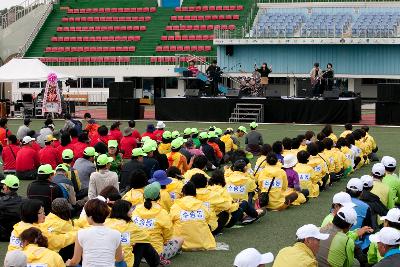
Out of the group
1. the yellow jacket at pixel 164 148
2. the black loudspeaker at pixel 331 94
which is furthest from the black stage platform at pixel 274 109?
the yellow jacket at pixel 164 148

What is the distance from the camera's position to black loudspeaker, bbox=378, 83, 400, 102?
1270 inches

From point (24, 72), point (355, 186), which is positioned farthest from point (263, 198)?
point (24, 72)

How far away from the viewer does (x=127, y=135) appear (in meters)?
21.6

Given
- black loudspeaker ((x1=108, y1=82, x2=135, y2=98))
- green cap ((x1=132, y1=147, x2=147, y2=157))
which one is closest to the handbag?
green cap ((x1=132, y1=147, x2=147, y2=157))

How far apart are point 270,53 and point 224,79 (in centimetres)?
322

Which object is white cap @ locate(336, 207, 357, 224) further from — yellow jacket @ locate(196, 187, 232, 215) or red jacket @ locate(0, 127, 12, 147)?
red jacket @ locate(0, 127, 12, 147)

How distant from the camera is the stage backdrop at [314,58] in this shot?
46094mm

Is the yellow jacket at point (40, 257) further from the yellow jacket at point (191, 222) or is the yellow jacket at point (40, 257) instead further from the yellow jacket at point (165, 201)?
the yellow jacket at point (165, 201)

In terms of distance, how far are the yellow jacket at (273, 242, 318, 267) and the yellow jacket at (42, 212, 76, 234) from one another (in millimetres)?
3143

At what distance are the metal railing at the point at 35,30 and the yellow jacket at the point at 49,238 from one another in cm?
4562

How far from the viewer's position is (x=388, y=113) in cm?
3300

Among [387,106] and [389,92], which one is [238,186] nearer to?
[389,92]

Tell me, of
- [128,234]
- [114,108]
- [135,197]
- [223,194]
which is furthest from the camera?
[114,108]

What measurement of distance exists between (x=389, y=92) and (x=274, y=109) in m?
4.56
